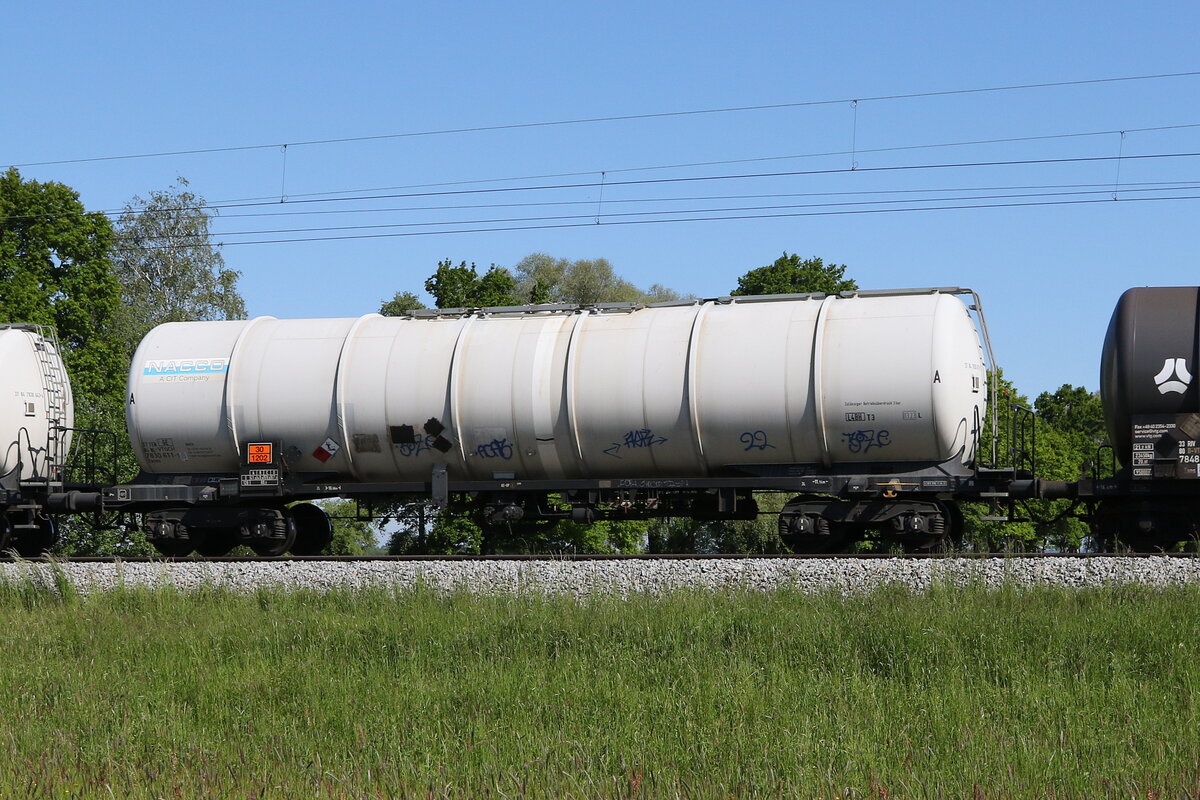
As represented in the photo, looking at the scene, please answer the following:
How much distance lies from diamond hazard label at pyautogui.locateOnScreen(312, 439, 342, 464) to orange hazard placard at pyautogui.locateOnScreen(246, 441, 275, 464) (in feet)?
2.08

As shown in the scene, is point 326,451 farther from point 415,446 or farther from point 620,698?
point 620,698

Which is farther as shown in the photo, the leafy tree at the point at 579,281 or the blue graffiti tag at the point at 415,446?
the leafy tree at the point at 579,281

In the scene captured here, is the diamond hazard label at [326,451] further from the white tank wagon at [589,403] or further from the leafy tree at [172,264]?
the leafy tree at [172,264]

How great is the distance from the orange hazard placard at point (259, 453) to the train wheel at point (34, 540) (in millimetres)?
4822

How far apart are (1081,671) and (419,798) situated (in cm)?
515

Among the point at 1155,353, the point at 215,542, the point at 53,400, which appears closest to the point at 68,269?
the point at 53,400

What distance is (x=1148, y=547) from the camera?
50.5 feet

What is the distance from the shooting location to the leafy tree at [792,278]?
43562 millimetres

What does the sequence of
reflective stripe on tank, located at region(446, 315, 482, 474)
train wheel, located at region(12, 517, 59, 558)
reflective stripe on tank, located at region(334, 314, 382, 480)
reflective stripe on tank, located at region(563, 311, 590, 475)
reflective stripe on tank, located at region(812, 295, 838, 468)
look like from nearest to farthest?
1. reflective stripe on tank, located at region(812, 295, 838, 468)
2. reflective stripe on tank, located at region(563, 311, 590, 475)
3. reflective stripe on tank, located at region(446, 315, 482, 474)
4. reflective stripe on tank, located at region(334, 314, 382, 480)
5. train wheel, located at region(12, 517, 59, 558)

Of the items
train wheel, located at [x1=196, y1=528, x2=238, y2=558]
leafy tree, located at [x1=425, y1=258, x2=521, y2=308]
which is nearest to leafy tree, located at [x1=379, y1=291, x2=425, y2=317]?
leafy tree, located at [x1=425, y1=258, x2=521, y2=308]

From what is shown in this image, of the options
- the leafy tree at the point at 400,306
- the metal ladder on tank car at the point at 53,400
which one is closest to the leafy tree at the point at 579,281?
the leafy tree at the point at 400,306

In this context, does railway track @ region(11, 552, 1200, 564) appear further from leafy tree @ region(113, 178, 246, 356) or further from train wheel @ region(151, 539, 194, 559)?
leafy tree @ region(113, 178, 246, 356)

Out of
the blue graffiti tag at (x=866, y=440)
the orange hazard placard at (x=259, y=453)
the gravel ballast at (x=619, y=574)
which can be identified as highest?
the blue graffiti tag at (x=866, y=440)

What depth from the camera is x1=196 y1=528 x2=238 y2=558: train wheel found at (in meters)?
18.5
